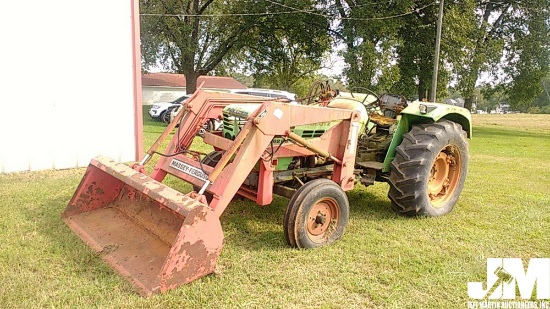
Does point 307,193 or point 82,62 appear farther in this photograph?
point 82,62

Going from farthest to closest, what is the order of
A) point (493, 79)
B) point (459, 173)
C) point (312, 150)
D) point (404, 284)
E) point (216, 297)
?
point (493, 79)
point (459, 173)
point (312, 150)
point (404, 284)
point (216, 297)

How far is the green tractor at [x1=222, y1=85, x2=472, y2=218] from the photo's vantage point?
4242mm

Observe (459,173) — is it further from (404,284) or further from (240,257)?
(240,257)

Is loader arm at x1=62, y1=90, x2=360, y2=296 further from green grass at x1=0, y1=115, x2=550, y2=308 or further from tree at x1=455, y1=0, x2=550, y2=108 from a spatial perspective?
tree at x1=455, y1=0, x2=550, y2=108

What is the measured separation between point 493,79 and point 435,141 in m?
20.0

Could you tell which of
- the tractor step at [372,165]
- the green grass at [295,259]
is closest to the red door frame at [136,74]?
the green grass at [295,259]

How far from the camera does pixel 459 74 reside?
61.8 ft

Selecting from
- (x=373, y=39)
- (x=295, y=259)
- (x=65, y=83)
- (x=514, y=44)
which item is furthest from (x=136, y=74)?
(x=514, y=44)

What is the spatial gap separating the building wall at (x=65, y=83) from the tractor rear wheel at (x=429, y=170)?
4.88 meters

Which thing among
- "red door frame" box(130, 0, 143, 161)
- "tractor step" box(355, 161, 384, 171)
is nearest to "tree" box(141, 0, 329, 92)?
"red door frame" box(130, 0, 143, 161)

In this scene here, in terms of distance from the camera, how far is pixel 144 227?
3736mm

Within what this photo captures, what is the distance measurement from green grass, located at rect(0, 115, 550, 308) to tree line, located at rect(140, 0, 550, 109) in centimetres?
1327

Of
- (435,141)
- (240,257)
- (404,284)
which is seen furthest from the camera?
(435,141)

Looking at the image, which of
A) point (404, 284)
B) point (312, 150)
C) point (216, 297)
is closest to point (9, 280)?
point (216, 297)
